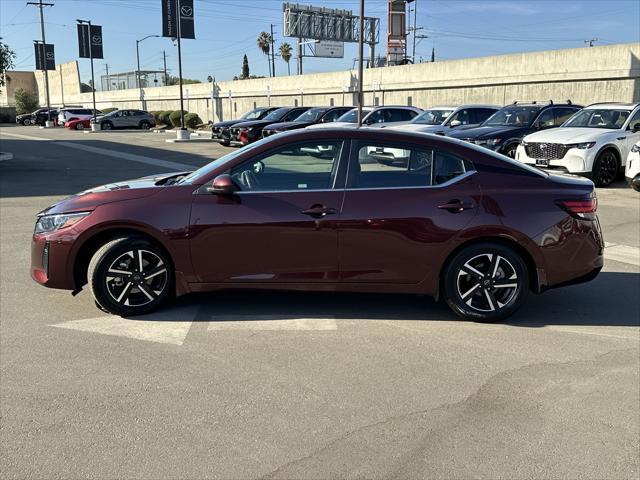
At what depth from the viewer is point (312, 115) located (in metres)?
25.0

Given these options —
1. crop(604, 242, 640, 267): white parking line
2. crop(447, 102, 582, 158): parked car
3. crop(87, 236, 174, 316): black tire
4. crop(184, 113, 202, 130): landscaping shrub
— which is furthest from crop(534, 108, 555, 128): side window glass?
crop(184, 113, 202, 130): landscaping shrub

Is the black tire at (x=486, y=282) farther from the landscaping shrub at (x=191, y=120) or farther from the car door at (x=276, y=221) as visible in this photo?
the landscaping shrub at (x=191, y=120)

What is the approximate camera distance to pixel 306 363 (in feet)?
14.2

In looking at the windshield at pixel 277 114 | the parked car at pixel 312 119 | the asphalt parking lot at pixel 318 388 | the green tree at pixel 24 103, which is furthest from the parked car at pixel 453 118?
the green tree at pixel 24 103

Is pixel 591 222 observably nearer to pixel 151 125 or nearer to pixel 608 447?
pixel 608 447

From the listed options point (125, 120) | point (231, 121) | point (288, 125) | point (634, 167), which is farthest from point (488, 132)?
point (125, 120)

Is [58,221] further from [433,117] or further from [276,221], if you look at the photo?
[433,117]

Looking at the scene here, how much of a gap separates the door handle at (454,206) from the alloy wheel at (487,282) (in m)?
0.43

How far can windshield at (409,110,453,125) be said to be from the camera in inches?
744

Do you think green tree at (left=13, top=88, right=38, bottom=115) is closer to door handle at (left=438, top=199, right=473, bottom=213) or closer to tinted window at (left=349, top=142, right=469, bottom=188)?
tinted window at (left=349, top=142, right=469, bottom=188)

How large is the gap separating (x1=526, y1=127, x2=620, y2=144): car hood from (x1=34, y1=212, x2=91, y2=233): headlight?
35.5 feet

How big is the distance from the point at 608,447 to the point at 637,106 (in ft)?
42.4

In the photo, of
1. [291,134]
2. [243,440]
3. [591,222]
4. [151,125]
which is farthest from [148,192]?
[151,125]

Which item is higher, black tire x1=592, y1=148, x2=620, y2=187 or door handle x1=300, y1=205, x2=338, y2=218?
door handle x1=300, y1=205, x2=338, y2=218
